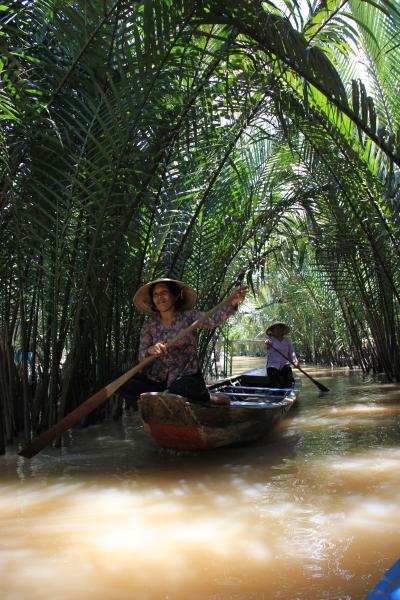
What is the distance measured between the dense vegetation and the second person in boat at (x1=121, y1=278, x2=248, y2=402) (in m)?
0.43

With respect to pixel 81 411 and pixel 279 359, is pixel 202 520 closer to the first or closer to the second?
pixel 81 411

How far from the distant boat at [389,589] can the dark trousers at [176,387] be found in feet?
9.18

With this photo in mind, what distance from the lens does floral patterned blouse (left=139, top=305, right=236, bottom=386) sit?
14.1 ft

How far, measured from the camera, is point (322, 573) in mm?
2002

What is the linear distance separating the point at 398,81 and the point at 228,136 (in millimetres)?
2688

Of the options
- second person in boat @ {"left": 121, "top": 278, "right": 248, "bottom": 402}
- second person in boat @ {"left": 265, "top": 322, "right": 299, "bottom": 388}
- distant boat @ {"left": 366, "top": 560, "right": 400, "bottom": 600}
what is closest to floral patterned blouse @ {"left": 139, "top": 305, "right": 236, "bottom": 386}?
second person in boat @ {"left": 121, "top": 278, "right": 248, "bottom": 402}

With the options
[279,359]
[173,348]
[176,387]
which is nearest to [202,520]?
[176,387]

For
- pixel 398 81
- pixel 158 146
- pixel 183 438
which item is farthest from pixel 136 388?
pixel 398 81

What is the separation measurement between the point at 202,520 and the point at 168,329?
1.89 metres

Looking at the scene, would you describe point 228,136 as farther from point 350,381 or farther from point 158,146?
point 350,381

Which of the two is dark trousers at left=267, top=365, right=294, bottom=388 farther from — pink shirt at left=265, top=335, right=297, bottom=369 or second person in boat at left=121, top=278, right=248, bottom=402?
second person in boat at left=121, top=278, right=248, bottom=402

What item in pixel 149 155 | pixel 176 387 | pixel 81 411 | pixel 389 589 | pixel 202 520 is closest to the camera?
pixel 389 589

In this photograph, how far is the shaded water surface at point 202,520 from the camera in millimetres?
1997

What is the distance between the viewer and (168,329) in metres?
4.32
